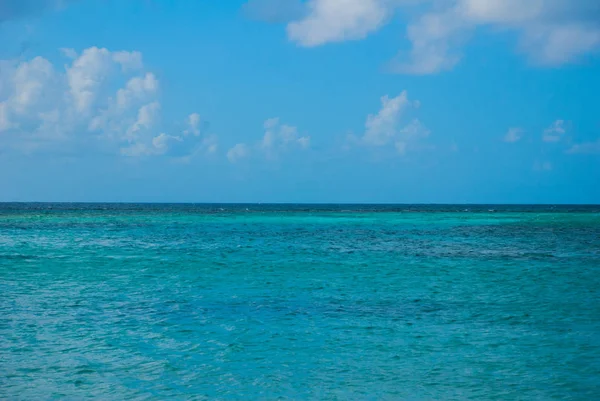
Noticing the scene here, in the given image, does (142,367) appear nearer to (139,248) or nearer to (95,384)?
(95,384)

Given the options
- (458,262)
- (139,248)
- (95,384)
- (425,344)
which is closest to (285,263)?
(458,262)

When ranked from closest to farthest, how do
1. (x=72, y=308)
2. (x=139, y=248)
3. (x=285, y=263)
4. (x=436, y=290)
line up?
(x=72, y=308) → (x=436, y=290) → (x=285, y=263) → (x=139, y=248)

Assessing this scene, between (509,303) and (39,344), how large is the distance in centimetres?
1173

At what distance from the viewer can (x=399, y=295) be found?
57.4 ft

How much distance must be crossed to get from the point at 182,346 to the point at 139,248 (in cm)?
2223

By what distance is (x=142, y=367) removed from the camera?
10.2 m

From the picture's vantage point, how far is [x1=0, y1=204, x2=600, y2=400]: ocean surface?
9352 millimetres

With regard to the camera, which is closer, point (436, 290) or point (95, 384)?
point (95, 384)

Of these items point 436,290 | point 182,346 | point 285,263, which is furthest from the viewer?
point 285,263

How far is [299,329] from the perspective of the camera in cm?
1294

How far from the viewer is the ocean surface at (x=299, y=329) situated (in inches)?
368

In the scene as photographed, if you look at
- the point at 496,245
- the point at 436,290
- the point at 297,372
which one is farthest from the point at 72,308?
the point at 496,245

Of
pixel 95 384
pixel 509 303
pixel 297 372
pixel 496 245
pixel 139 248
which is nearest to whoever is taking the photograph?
pixel 95 384

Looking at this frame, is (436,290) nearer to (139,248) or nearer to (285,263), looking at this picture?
(285,263)
